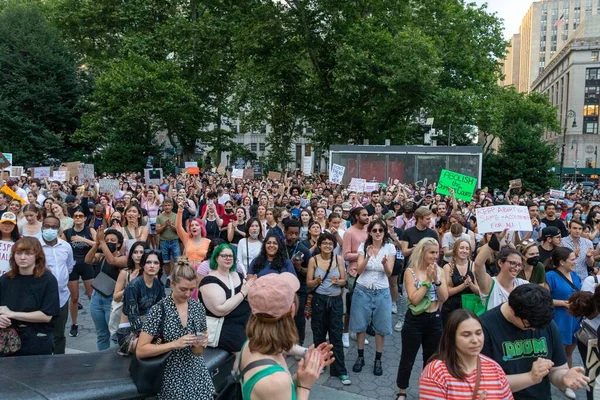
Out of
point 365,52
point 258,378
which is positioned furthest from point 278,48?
point 258,378

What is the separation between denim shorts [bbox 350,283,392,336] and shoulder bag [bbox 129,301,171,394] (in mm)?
3033

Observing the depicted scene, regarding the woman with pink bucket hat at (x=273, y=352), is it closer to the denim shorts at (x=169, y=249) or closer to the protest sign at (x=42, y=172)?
the denim shorts at (x=169, y=249)

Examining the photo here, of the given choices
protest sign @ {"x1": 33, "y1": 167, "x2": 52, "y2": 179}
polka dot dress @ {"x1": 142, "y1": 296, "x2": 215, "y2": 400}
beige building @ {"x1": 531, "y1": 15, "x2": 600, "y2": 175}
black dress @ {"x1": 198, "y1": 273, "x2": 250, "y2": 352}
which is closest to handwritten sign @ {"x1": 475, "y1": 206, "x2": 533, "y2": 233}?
black dress @ {"x1": 198, "y1": 273, "x2": 250, "y2": 352}

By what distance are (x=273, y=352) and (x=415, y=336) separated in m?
2.90

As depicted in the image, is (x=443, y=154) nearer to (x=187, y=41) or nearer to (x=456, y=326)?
(x=187, y=41)

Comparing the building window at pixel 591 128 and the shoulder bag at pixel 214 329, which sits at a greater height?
the building window at pixel 591 128

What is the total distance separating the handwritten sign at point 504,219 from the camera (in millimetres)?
5445

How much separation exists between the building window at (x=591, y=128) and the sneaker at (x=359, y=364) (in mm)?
94713

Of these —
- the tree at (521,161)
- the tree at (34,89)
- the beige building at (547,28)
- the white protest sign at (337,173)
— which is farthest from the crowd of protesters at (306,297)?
the beige building at (547,28)

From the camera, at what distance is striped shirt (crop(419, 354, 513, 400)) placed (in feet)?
8.43

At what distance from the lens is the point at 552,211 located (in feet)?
28.0

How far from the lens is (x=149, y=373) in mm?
3023

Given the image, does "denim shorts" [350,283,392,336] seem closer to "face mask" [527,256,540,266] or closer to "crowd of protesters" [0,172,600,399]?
"crowd of protesters" [0,172,600,399]

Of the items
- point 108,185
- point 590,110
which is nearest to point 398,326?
point 108,185
